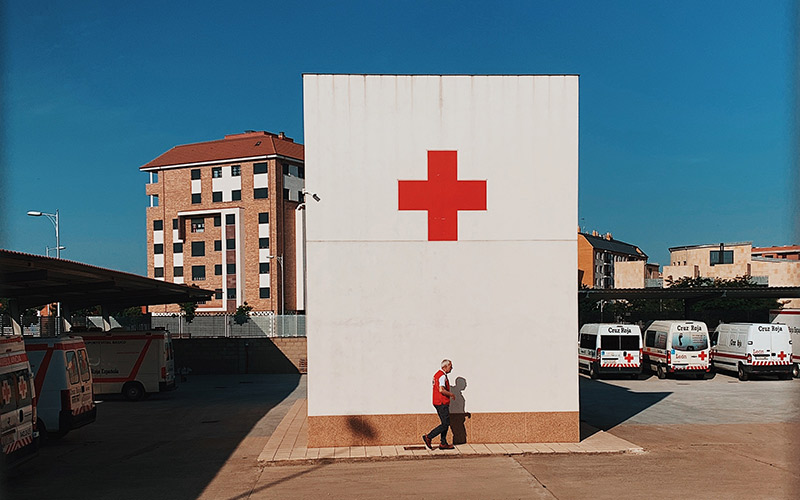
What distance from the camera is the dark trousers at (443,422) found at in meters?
12.5

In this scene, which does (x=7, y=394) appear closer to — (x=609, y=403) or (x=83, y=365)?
(x=83, y=365)

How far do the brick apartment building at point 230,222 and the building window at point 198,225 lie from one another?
0.09 meters

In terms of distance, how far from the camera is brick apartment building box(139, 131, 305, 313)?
2448 inches

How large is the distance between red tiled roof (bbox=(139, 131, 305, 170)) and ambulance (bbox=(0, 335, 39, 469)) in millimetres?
50180

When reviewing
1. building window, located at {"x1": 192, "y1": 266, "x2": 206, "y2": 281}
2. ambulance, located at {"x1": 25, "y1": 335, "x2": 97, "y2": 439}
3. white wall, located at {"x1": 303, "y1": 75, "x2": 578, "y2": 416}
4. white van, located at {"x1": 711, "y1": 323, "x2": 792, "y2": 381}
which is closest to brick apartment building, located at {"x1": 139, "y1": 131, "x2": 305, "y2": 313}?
building window, located at {"x1": 192, "y1": 266, "x2": 206, "y2": 281}

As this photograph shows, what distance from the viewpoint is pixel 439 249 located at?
43.5ft

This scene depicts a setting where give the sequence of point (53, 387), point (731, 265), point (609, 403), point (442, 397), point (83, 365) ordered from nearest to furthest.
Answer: point (442, 397) → point (53, 387) → point (83, 365) → point (609, 403) → point (731, 265)

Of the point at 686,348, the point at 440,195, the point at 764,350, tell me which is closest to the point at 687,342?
the point at 686,348

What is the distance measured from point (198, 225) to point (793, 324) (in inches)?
1917

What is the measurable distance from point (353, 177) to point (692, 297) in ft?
80.2

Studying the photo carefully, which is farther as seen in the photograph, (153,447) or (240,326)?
(240,326)

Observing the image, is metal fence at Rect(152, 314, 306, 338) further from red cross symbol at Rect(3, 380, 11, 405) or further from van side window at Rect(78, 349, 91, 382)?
red cross symbol at Rect(3, 380, 11, 405)

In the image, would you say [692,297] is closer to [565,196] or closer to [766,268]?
[565,196]

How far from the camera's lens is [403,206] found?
1327 centimetres
